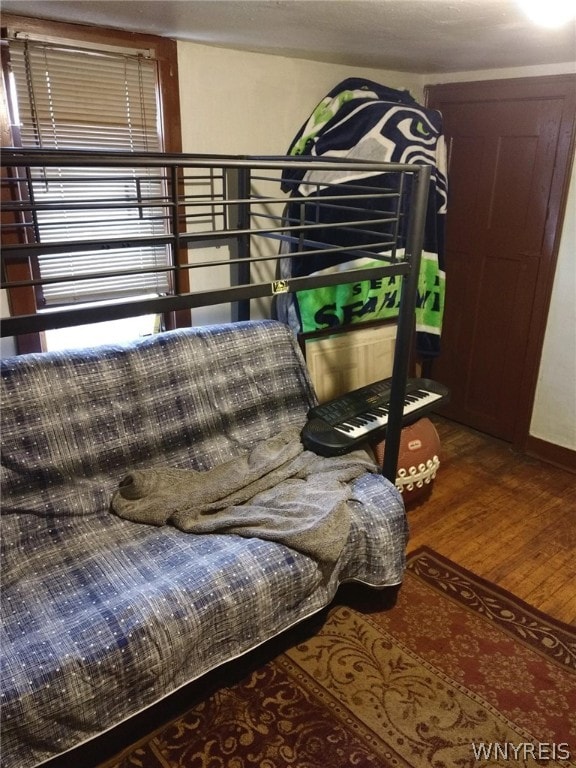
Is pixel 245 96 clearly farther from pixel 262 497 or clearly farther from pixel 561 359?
pixel 561 359

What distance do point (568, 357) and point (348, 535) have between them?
69.7 inches

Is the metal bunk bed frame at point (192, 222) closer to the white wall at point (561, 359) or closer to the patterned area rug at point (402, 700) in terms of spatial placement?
the patterned area rug at point (402, 700)

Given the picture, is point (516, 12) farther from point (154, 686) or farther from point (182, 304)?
point (154, 686)

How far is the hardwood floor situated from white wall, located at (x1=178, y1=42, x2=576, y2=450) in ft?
0.97

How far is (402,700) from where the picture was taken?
1.71 metres

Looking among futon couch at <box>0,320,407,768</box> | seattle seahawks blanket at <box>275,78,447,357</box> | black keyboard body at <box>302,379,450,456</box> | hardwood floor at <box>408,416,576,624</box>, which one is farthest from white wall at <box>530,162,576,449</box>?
futon couch at <box>0,320,407,768</box>

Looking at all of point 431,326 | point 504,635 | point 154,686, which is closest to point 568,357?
point 431,326

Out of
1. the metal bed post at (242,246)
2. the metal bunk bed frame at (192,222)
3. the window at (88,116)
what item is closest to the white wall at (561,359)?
the metal bunk bed frame at (192,222)

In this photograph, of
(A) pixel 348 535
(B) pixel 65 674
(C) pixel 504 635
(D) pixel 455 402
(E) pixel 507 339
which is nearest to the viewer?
(B) pixel 65 674

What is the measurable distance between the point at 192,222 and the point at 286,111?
71 centimetres

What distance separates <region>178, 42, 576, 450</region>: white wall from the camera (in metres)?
2.29

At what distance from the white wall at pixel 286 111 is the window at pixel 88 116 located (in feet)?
0.43

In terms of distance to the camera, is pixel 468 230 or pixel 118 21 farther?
pixel 468 230

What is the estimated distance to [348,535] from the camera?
1823mm
